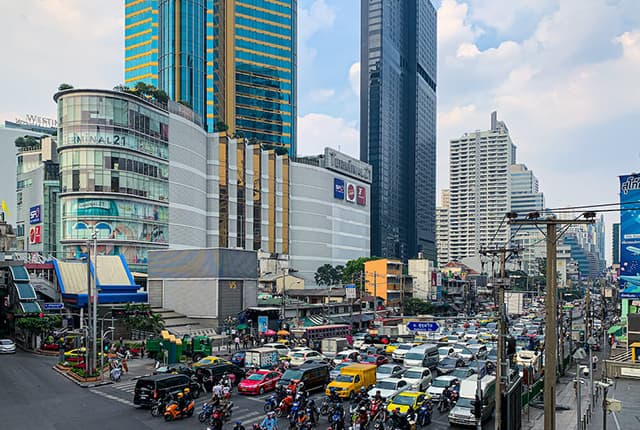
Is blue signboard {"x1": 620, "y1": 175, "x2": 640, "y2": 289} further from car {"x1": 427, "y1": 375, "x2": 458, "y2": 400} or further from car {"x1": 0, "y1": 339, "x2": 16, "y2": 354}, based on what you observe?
car {"x1": 0, "y1": 339, "x2": 16, "y2": 354}

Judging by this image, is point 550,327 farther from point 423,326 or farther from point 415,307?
point 415,307

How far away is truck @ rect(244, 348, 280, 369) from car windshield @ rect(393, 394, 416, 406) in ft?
48.2

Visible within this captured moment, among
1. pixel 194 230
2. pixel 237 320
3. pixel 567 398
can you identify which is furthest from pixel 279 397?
pixel 194 230

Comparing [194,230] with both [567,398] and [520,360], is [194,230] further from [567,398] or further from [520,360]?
[567,398]

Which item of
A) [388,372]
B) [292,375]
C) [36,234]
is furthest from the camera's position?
[36,234]

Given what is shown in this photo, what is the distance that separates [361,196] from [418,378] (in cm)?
12654

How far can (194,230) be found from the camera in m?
102

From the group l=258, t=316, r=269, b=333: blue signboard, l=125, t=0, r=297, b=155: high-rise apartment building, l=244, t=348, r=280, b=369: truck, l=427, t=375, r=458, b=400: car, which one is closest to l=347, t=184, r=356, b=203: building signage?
l=125, t=0, r=297, b=155: high-rise apartment building

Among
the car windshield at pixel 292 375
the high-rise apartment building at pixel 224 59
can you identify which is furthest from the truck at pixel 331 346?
the high-rise apartment building at pixel 224 59

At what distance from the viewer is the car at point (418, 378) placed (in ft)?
110

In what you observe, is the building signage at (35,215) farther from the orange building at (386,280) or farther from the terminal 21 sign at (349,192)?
the terminal 21 sign at (349,192)

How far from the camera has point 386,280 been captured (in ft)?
360

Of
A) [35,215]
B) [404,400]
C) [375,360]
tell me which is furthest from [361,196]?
[404,400]

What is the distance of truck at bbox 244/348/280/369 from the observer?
41312 mm
